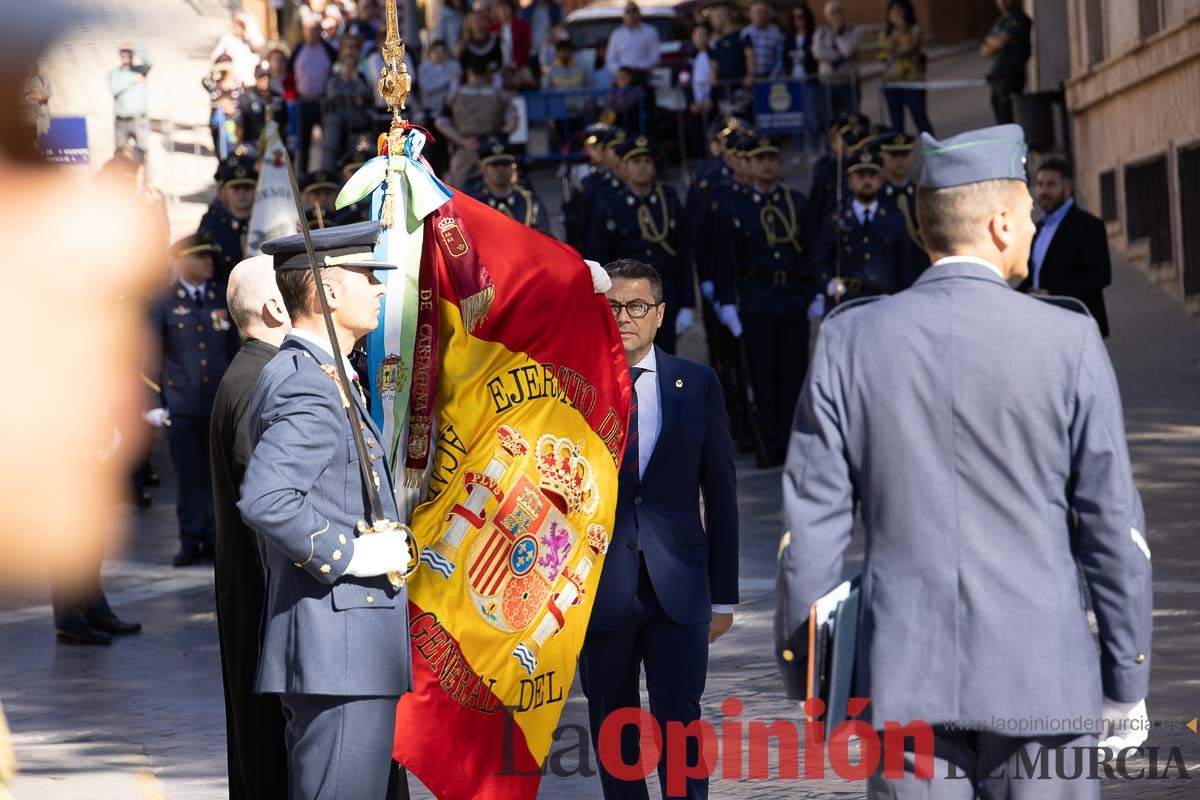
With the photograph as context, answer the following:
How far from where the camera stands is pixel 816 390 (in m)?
3.28

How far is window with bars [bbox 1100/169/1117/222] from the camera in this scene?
766 inches

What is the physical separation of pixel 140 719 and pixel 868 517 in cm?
447

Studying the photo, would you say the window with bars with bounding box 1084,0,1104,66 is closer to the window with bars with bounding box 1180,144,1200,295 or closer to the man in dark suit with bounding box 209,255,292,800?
the window with bars with bounding box 1180,144,1200,295

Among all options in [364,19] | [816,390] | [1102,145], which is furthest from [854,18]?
[816,390]

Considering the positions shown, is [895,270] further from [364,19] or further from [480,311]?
[364,19]

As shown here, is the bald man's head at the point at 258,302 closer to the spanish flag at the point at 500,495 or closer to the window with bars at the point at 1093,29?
the spanish flag at the point at 500,495

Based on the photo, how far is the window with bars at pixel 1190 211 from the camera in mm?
→ 16312

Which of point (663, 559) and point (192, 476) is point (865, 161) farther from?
Result: point (663, 559)

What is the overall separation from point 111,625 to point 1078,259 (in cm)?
630

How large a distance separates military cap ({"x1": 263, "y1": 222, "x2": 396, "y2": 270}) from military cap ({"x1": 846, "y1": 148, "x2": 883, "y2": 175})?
8.92 m

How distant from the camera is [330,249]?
4066 millimetres

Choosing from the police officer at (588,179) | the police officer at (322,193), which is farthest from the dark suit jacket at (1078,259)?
the police officer at (322,193)

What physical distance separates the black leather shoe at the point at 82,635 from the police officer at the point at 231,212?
16.4 feet

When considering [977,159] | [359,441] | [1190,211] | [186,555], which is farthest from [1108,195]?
[977,159]
